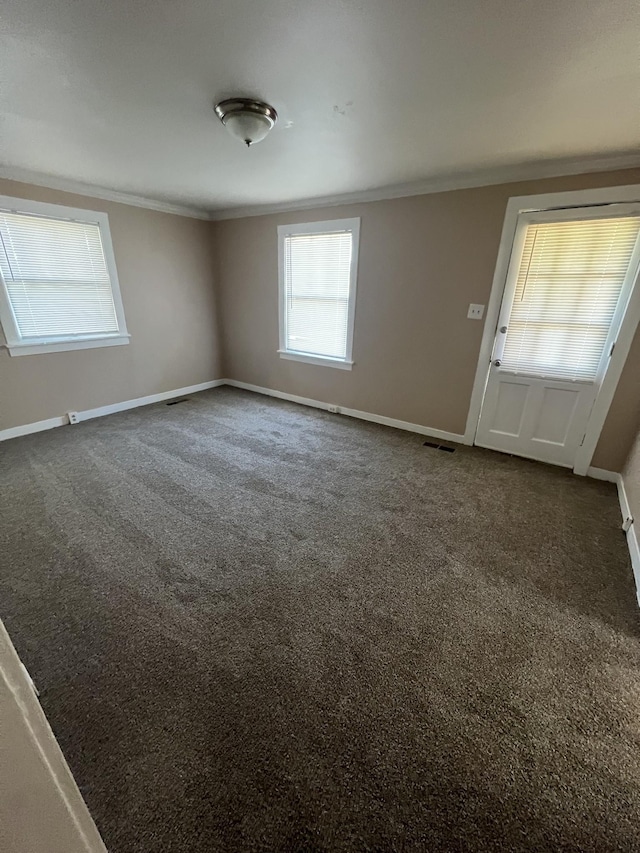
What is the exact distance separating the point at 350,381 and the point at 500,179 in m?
2.29

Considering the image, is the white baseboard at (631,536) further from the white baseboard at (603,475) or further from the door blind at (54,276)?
the door blind at (54,276)

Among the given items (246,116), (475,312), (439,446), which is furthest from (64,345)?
(475,312)

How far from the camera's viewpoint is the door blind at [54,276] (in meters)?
3.19

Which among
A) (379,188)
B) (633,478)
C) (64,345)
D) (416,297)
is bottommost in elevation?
(633,478)

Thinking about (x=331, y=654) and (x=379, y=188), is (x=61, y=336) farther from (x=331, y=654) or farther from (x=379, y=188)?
(x=331, y=654)

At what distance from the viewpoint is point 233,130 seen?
1885 millimetres

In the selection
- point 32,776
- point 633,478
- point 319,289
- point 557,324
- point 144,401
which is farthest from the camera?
point 144,401

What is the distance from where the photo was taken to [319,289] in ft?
13.5

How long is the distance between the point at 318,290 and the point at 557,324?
98.0 inches

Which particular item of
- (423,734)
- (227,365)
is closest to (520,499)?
(423,734)

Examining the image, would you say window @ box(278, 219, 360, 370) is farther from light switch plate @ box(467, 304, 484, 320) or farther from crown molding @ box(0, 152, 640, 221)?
light switch plate @ box(467, 304, 484, 320)

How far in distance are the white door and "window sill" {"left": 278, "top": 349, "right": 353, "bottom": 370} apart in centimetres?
160

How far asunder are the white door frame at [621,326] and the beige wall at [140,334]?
12.3ft

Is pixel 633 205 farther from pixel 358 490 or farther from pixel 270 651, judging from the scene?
pixel 270 651
